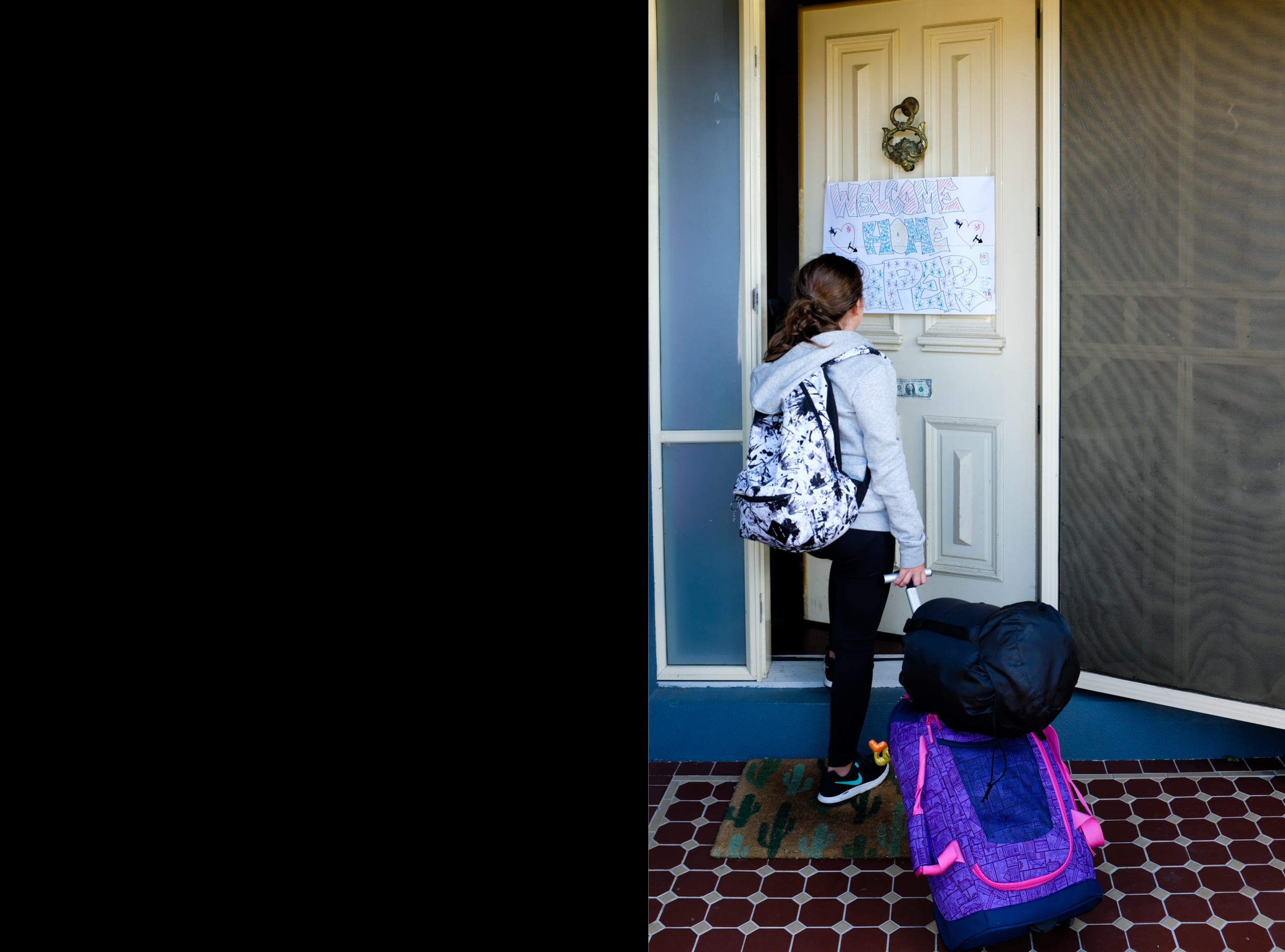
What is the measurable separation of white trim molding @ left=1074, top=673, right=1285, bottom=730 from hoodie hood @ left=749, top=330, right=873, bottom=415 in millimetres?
1138

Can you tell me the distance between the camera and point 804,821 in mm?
3170

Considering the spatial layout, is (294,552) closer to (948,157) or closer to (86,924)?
(86,924)

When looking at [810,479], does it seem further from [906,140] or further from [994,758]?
[906,140]

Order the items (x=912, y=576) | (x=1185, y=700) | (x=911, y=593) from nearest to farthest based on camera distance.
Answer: (x=911, y=593) < (x=912, y=576) < (x=1185, y=700)

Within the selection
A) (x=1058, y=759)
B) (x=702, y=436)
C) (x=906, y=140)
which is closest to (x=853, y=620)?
(x=1058, y=759)

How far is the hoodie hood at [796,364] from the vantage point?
2.96 metres

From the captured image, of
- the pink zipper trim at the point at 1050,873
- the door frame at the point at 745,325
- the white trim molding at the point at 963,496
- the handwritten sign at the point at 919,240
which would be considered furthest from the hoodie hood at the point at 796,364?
the pink zipper trim at the point at 1050,873

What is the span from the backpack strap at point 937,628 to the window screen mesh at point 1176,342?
0.98m

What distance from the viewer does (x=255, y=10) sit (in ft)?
1.20

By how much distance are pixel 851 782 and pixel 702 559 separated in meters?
0.91

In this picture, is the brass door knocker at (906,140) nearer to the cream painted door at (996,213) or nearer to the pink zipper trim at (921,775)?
the cream painted door at (996,213)

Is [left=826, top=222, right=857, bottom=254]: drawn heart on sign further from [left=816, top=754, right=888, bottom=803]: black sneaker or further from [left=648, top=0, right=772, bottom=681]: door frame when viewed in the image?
[left=816, top=754, right=888, bottom=803]: black sneaker

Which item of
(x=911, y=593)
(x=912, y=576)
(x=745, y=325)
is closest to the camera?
(x=911, y=593)

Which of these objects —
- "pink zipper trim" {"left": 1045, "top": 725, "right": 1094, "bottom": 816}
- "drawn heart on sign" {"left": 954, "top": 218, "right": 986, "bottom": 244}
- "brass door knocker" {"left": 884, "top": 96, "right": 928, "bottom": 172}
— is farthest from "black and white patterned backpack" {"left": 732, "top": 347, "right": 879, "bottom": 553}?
"brass door knocker" {"left": 884, "top": 96, "right": 928, "bottom": 172}
